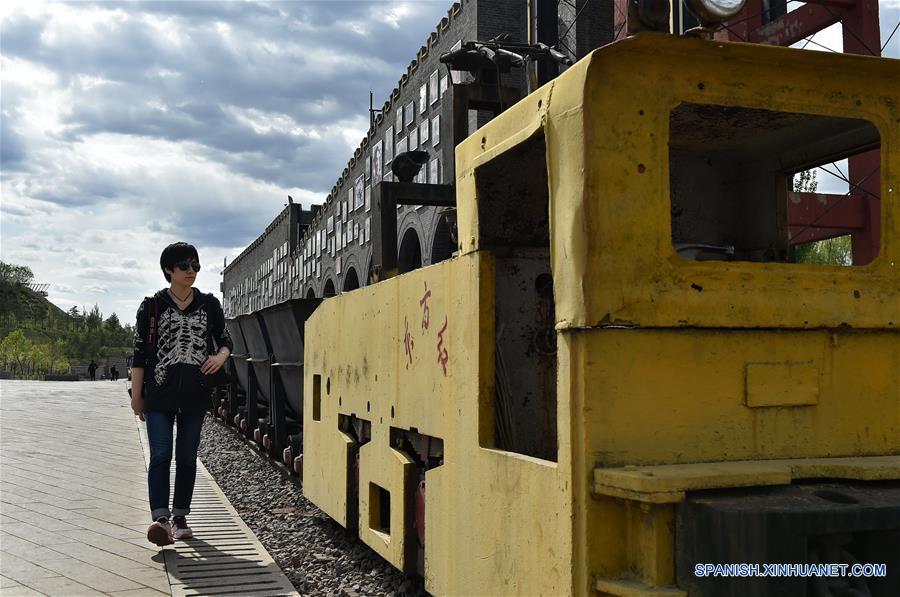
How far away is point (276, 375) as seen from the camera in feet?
31.2

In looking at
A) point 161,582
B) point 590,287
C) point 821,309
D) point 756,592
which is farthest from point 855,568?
point 161,582

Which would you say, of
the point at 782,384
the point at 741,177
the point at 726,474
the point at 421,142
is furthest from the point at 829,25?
the point at 726,474

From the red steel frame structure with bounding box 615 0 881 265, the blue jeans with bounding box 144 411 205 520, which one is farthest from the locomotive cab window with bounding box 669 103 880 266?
the red steel frame structure with bounding box 615 0 881 265

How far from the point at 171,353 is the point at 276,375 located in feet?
13.4

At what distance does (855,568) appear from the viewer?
7.94ft

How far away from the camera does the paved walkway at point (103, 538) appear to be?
14.9 feet

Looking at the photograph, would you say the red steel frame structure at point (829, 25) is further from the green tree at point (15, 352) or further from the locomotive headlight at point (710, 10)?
the green tree at point (15, 352)

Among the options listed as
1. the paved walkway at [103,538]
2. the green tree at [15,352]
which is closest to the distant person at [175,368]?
the paved walkway at [103,538]

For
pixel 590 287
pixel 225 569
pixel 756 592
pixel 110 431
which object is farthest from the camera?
pixel 110 431

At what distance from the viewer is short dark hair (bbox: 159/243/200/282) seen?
5543mm

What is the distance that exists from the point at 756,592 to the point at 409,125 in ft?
77.5

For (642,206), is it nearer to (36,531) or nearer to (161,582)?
(161,582)

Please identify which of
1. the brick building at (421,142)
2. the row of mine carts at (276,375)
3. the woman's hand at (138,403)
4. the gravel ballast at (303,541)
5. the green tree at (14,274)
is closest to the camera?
the gravel ballast at (303,541)

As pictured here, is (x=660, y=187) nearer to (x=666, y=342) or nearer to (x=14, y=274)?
(x=666, y=342)
